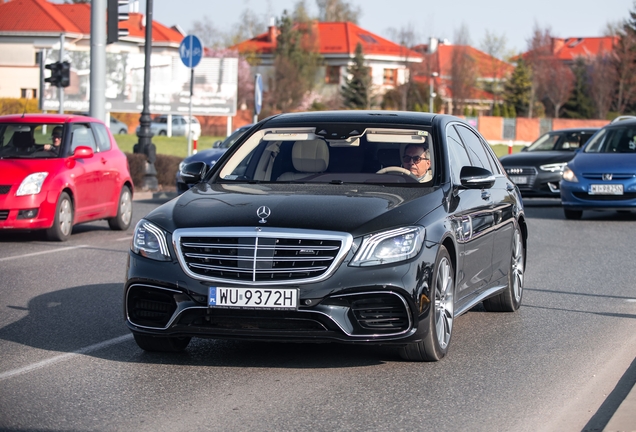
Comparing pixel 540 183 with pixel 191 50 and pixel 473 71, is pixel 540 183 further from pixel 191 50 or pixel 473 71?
pixel 473 71

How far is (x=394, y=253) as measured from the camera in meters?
6.28

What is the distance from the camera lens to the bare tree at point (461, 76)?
10394 cm

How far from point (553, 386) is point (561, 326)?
7.19ft

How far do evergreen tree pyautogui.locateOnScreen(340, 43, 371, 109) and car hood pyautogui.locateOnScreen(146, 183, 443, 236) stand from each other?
98.9 metres

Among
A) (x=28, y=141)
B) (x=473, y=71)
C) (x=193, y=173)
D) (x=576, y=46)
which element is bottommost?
(x=28, y=141)

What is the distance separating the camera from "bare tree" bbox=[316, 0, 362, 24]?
5497 inches

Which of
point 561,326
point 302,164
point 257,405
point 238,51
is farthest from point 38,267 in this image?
point 238,51

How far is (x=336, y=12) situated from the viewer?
139625 millimetres

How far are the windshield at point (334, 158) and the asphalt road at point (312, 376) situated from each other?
1137mm

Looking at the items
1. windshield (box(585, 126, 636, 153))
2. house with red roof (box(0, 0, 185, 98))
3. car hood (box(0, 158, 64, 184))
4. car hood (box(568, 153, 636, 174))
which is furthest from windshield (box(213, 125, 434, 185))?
house with red roof (box(0, 0, 185, 98))

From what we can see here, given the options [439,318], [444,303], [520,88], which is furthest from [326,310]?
[520,88]

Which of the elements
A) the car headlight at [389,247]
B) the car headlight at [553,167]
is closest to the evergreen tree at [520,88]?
the car headlight at [553,167]

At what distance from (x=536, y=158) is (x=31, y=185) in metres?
12.2

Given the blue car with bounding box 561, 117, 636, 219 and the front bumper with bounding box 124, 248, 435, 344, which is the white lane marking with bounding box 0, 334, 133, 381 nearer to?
the front bumper with bounding box 124, 248, 435, 344
